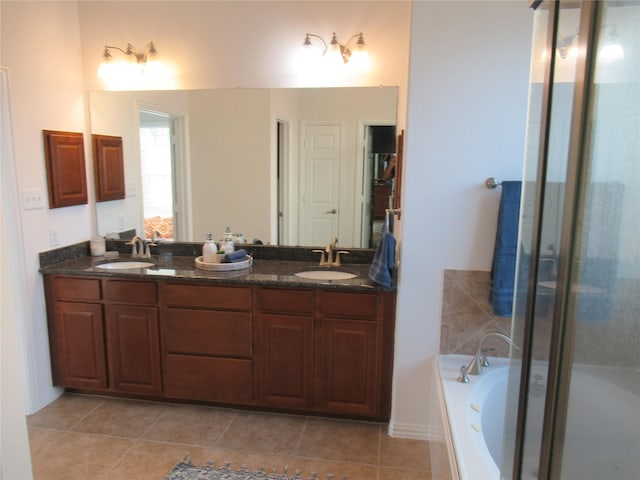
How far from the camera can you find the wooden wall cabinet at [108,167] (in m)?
3.29

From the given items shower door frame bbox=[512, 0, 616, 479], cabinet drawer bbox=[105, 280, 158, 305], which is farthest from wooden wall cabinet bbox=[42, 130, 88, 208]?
shower door frame bbox=[512, 0, 616, 479]

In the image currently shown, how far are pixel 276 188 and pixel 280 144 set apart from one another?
11.5 inches

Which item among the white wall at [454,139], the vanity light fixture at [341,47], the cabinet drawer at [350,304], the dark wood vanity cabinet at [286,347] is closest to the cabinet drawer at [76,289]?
the dark wood vanity cabinet at [286,347]

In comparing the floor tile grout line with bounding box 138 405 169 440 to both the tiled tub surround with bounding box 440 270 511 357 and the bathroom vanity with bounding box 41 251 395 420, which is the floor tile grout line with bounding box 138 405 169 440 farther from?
the tiled tub surround with bounding box 440 270 511 357

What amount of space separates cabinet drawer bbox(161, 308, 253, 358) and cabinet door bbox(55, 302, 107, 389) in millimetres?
451

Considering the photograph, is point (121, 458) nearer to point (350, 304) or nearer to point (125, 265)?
point (125, 265)

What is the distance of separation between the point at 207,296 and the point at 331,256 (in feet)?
2.76

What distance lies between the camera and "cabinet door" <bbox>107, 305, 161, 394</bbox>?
113 inches

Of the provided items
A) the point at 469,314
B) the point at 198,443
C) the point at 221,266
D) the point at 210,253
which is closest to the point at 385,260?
the point at 469,314

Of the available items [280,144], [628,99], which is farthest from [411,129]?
[628,99]

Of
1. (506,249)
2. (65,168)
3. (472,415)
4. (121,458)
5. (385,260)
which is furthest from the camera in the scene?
(65,168)

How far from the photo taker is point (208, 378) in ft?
9.33

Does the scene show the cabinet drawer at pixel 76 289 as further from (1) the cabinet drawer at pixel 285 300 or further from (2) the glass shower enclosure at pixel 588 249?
(2) the glass shower enclosure at pixel 588 249

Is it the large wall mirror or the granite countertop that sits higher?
the large wall mirror
